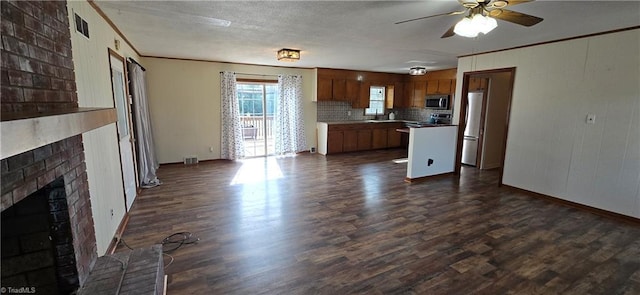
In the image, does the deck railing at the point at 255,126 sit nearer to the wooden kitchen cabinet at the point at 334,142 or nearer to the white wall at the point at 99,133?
the wooden kitchen cabinet at the point at 334,142

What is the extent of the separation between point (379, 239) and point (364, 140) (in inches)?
200

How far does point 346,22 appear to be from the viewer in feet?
9.54

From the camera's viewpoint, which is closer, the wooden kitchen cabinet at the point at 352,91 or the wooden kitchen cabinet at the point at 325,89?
the wooden kitchen cabinet at the point at 325,89

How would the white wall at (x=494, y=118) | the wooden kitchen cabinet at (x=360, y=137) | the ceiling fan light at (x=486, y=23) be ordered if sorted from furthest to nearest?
the wooden kitchen cabinet at (x=360, y=137), the white wall at (x=494, y=118), the ceiling fan light at (x=486, y=23)

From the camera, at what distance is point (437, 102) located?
736 cm

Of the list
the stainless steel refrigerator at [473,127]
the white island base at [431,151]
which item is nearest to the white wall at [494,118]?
the stainless steel refrigerator at [473,127]

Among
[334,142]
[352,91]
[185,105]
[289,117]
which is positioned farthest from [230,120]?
[352,91]

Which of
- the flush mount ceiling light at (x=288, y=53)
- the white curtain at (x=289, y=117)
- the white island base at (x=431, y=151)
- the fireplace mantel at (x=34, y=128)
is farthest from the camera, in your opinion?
the white curtain at (x=289, y=117)

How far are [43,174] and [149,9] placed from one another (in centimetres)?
181

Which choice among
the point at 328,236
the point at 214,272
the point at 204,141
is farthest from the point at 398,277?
the point at 204,141

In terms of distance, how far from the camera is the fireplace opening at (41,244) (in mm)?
1468

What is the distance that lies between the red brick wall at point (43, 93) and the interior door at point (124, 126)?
1420 mm

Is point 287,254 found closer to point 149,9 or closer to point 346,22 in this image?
point 346,22

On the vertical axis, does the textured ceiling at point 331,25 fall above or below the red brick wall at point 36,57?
above
